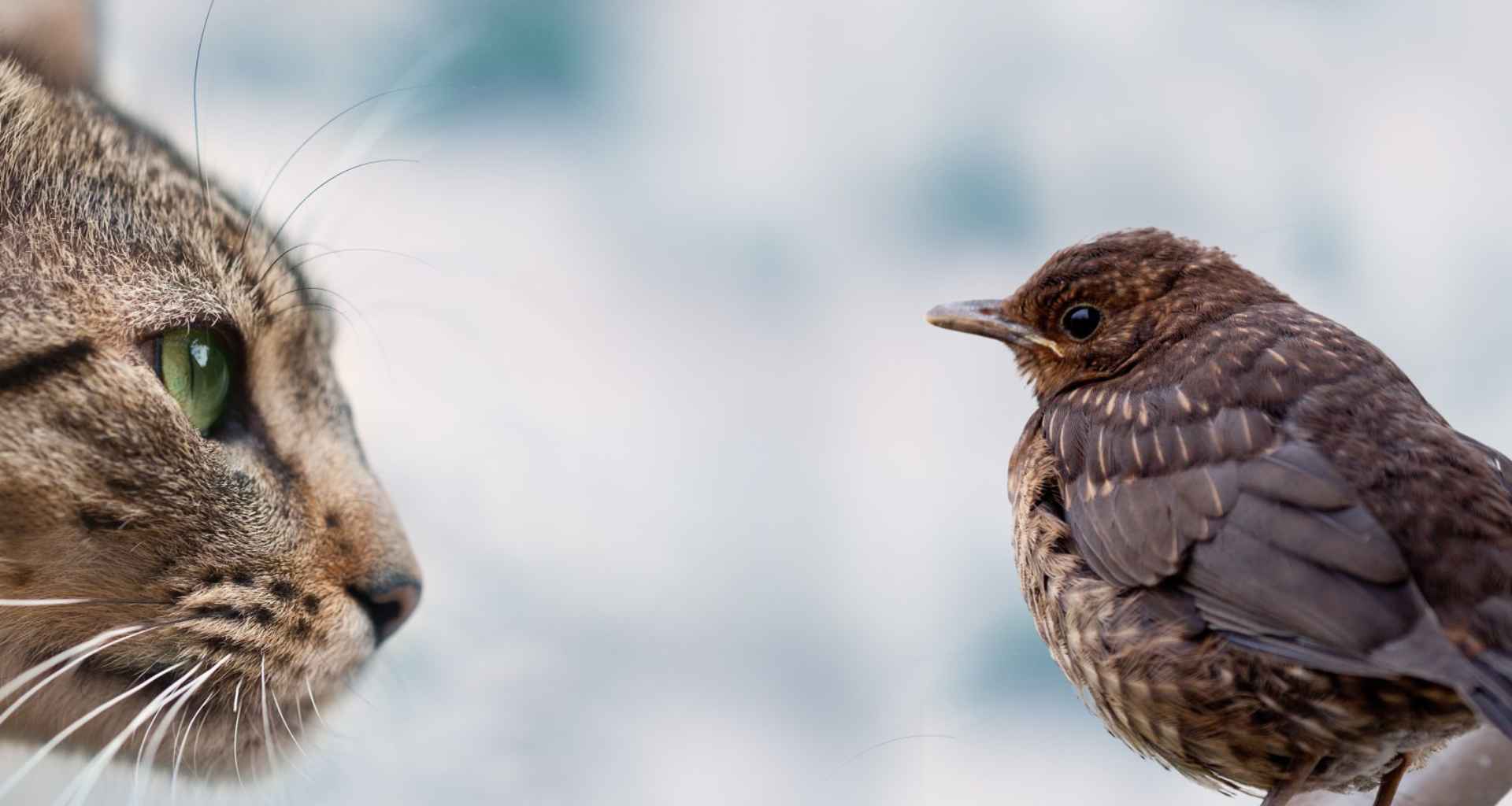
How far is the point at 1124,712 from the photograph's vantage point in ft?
5.31

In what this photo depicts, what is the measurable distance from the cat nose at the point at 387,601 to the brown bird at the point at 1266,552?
96 centimetres

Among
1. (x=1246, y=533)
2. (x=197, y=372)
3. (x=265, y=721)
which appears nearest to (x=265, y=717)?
(x=265, y=721)

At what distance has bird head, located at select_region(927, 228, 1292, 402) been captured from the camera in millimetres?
1891

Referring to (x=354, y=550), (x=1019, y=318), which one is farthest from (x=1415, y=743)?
(x=354, y=550)

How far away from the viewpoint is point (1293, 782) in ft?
4.97

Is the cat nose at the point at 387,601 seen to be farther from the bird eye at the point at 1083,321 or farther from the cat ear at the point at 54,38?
the bird eye at the point at 1083,321

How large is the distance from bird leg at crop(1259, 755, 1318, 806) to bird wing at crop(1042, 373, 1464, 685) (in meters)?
0.21

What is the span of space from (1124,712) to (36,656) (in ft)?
4.65

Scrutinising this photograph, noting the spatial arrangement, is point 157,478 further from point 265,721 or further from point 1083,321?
point 1083,321

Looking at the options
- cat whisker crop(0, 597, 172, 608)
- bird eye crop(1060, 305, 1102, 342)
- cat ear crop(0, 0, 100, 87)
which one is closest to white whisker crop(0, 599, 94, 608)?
cat whisker crop(0, 597, 172, 608)

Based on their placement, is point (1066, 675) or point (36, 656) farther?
point (1066, 675)

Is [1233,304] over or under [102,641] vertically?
over

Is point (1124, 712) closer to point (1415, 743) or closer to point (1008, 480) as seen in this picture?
point (1415, 743)

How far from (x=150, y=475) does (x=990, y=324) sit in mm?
1274
